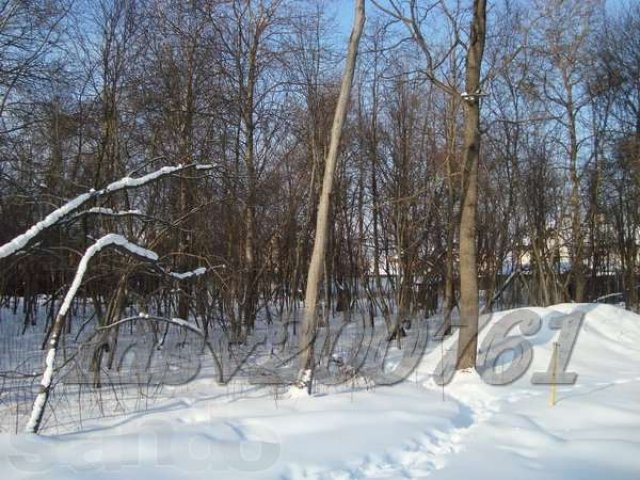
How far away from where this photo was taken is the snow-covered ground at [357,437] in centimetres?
477

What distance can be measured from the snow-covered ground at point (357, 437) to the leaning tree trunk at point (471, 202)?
698 mm

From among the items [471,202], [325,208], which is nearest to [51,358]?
[325,208]

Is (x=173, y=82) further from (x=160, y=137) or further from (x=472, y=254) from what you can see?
(x=472, y=254)

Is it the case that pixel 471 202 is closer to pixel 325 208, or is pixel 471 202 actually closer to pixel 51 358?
pixel 325 208

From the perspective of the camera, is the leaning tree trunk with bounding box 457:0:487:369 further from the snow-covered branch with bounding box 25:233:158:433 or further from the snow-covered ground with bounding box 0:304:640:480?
the snow-covered branch with bounding box 25:233:158:433

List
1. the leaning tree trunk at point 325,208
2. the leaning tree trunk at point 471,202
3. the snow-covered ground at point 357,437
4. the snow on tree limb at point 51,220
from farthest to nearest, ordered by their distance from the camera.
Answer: the leaning tree trunk at point 471,202 → the leaning tree trunk at point 325,208 → the snow on tree limb at point 51,220 → the snow-covered ground at point 357,437

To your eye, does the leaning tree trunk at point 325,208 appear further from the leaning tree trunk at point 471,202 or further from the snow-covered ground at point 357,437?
the leaning tree trunk at point 471,202

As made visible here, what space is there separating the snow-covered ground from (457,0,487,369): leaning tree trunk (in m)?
0.70

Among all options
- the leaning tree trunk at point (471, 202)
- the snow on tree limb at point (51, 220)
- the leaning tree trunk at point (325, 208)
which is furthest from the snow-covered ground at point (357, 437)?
the snow on tree limb at point (51, 220)

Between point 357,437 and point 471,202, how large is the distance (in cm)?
498

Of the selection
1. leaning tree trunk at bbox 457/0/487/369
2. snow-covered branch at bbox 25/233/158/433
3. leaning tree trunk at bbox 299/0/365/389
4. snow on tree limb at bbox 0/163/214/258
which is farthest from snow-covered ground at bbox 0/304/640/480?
snow on tree limb at bbox 0/163/214/258

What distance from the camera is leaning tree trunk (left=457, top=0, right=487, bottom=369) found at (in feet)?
31.0

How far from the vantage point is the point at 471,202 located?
9.51 meters

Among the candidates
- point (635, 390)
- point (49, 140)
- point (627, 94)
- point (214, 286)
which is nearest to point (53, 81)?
point (49, 140)
